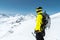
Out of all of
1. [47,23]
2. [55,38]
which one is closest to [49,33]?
[55,38]

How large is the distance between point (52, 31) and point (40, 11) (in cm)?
697

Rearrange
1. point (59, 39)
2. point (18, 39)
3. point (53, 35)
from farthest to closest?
1. point (18, 39)
2. point (53, 35)
3. point (59, 39)

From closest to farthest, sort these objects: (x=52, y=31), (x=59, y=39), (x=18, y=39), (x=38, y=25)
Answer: (x=38, y=25) → (x=59, y=39) → (x=52, y=31) → (x=18, y=39)

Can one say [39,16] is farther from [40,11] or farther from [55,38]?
[55,38]

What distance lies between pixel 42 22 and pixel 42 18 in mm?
194

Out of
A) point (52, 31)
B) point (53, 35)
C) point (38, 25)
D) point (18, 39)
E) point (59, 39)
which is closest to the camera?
point (38, 25)

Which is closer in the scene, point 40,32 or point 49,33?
point 40,32

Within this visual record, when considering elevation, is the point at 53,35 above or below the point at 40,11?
below

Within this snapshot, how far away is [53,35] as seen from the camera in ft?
49.9

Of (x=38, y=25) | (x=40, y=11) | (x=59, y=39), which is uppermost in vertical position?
(x=40, y=11)

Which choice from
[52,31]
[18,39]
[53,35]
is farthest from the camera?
[18,39]

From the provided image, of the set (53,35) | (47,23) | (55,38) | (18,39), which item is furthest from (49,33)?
(47,23)

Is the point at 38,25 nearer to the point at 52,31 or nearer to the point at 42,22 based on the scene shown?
the point at 42,22

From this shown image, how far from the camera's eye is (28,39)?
687 inches
